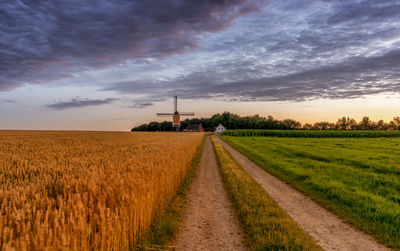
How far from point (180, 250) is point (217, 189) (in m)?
5.57

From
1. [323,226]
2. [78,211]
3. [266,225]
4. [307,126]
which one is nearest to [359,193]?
[323,226]

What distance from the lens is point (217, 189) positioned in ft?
34.9

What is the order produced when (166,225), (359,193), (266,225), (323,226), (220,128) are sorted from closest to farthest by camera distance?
(166,225), (266,225), (323,226), (359,193), (220,128)

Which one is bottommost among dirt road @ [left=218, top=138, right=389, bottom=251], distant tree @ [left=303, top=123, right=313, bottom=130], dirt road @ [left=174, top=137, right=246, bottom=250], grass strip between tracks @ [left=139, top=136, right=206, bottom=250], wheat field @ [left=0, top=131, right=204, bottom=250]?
dirt road @ [left=218, top=138, right=389, bottom=251]

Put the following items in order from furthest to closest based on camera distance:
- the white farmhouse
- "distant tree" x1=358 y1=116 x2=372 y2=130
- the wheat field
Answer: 1. the white farmhouse
2. "distant tree" x1=358 y1=116 x2=372 y2=130
3. the wheat field

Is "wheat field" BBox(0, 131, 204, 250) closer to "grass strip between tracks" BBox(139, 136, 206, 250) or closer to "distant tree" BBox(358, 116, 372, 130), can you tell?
"grass strip between tracks" BBox(139, 136, 206, 250)

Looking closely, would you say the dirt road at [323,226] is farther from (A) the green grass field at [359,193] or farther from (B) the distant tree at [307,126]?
(B) the distant tree at [307,126]

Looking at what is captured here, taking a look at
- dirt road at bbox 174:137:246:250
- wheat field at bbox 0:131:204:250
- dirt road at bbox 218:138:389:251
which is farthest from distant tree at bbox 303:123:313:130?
wheat field at bbox 0:131:204:250

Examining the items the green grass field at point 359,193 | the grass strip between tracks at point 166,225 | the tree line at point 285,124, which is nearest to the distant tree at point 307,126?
the tree line at point 285,124

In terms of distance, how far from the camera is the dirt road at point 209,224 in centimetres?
550

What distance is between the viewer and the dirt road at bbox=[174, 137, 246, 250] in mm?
5504

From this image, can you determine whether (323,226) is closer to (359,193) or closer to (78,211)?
(359,193)

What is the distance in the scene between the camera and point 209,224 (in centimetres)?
668

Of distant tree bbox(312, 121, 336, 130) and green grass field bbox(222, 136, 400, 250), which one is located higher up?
distant tree bbox(312, 121, 336, 130)
